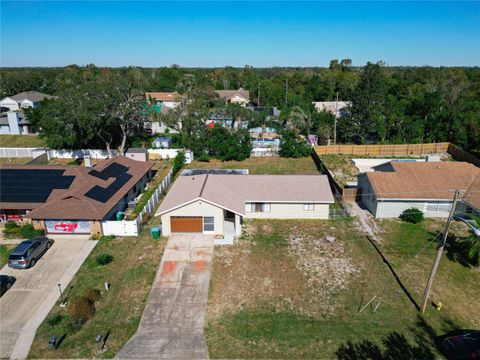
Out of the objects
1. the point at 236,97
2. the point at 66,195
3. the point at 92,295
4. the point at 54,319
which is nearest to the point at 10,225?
the point at 66,195

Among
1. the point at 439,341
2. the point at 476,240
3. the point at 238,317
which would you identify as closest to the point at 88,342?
the point at 238,317

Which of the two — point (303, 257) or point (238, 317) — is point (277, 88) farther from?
point (238, 317)

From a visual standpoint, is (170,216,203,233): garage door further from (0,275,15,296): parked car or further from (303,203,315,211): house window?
(0,275,15,296): parked car

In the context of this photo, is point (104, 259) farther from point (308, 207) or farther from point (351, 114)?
point (351, 114)

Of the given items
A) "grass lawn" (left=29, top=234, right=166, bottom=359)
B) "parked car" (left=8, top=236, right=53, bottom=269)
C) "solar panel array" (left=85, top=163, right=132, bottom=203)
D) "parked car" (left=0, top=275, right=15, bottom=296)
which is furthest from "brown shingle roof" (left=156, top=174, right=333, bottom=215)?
"parked car" (left=0, top=275, right=15, bottom=296)

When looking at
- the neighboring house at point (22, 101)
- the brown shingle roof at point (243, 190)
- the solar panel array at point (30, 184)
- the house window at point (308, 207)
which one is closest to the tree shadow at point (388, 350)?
the brown shingle roof at point (243, 190)

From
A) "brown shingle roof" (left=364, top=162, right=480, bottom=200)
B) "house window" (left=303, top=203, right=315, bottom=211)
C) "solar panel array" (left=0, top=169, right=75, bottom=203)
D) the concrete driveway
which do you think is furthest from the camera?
"brown shingle roof" (left=364, top=162, right=480, bottom=200)
